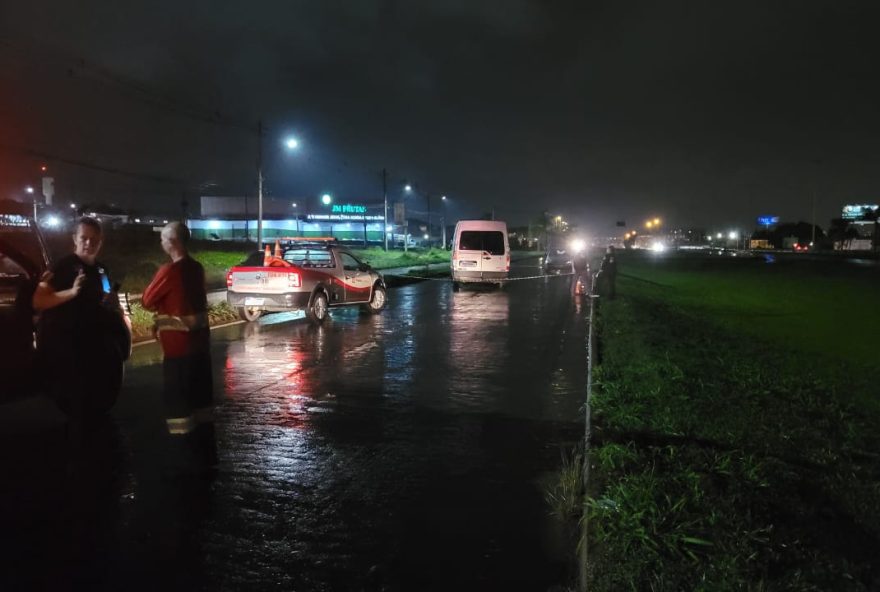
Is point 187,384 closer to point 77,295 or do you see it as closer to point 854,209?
point 77,295

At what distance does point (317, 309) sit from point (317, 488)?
10732 mm

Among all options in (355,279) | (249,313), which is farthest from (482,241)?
(249,313)

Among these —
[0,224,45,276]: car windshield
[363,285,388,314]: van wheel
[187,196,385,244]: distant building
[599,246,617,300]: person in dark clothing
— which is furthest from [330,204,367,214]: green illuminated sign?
[0,224,45,276]: car windshield

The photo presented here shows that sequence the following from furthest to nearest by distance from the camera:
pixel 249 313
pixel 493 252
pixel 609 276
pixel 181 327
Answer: pixel 493 252
pixel 609 276
pixel 249 313
pixel 181 327

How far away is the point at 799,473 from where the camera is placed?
18.8ft

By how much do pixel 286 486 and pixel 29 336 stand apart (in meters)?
2.95

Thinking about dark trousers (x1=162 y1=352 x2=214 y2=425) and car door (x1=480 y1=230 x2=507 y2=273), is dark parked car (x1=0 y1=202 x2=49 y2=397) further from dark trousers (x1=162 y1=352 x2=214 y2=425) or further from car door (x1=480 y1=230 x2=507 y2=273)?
car door (x1=480 y1=230 x2=507 y2=273)

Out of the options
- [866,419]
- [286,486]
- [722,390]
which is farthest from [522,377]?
[286,486]

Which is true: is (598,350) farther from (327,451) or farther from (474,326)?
(327,451)

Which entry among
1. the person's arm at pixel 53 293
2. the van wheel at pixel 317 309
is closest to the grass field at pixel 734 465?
the person's arm at pixel 53 293

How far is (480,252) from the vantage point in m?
26.8

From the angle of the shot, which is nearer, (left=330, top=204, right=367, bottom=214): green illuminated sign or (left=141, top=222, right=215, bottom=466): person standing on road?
(left=141, top=222, right=215, bottom=466): person standing on road

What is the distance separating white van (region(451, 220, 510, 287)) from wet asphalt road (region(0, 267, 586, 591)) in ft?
52.9

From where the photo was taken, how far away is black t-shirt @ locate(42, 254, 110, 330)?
225 inches
